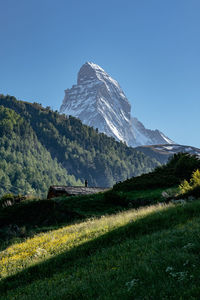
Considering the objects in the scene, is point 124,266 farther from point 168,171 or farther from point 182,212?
point 168,171

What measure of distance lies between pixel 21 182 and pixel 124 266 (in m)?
191

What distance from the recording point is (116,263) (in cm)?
837

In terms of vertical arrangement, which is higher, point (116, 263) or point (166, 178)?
point (166, 178)

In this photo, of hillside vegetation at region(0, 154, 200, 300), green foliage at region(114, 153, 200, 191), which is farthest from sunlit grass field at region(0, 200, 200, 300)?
green foliage at region(114, 153, 200, 191)

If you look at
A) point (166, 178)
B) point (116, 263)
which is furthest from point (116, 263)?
point (166, 178)

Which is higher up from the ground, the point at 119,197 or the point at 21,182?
the point at 21,182

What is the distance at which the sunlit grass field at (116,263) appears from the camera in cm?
637

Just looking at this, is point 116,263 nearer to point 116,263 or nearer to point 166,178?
point 116,263

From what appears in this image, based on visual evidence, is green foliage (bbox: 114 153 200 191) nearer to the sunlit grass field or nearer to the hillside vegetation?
the hillside vegetation

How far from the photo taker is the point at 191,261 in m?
7.12

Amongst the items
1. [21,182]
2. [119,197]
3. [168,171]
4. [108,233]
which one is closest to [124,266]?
[108,233]

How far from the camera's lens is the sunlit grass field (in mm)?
6371

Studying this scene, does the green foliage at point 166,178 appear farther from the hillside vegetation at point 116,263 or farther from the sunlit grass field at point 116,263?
the sunlit grass field at point 116,263

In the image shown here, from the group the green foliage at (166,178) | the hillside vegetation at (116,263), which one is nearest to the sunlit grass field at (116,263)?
the hillside vegetation at (116,263)
